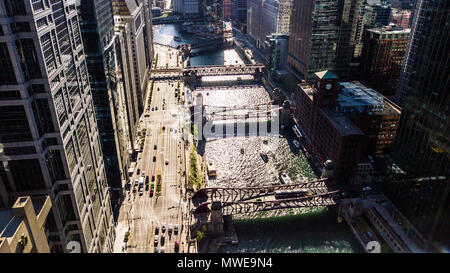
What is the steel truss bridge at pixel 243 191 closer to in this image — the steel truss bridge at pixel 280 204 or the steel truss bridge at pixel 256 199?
the steel truss bridge at pixel 256 199

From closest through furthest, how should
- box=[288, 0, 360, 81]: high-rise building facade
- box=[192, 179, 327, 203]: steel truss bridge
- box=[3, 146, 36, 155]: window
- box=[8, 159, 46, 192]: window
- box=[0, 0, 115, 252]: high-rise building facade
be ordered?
1. box=[0, 0, 115, 252]: high-rise building facade
2. box=[3, 146, 36, 155]: window
3. box=[8, 159, 46, 192]: window
4. box=[192, 179, 327, 203]: steel truss bridge
5. box=[288, 0, 360, 81]: high-rise building facade

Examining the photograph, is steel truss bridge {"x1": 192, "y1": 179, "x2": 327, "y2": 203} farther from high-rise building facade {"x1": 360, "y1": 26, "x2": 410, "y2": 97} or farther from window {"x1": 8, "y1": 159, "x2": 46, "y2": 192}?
high-rise building facade {"x1": 360, "y1": 26, "x2": 410, "y2": 97}

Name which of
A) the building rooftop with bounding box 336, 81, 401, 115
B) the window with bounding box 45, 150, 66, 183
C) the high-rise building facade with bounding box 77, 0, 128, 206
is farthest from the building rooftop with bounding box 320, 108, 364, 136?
the window with bounding box 45, 150, 66, 183

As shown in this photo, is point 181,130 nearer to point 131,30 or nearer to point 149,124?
point 149,124

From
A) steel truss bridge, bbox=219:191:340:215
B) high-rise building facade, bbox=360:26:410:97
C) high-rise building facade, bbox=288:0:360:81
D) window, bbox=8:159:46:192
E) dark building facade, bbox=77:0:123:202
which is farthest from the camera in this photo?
high-rise building facade, bbox=360:26:410:97

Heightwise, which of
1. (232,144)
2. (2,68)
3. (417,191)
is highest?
(2,68)

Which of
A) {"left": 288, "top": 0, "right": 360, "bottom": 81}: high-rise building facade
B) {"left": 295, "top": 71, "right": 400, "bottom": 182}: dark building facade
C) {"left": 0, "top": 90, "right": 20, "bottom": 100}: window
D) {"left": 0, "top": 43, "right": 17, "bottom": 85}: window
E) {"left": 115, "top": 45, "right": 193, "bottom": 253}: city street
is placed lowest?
{"left": 115, "top": 45, "right": 193, "bottom": 253}: city street
